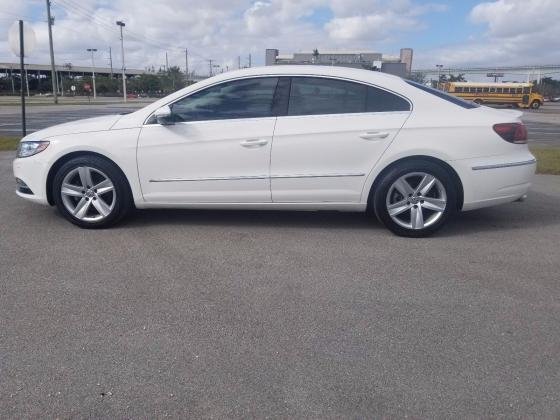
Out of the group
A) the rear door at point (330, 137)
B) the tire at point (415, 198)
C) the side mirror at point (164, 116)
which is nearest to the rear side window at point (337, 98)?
the rear door at point (330, 137)

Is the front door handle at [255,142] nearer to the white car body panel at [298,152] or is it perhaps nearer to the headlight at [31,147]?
the white car body panel at [298,152]

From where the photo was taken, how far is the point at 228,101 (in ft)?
16.0

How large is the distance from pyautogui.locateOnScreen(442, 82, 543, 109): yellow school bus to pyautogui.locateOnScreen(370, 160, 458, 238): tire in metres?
50.1

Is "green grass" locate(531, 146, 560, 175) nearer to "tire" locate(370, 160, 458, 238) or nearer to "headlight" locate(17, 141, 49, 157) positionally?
"tire" locate(370, 160, 458, 238)

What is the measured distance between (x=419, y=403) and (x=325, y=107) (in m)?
3.08

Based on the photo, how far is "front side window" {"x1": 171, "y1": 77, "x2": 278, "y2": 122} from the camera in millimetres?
4852

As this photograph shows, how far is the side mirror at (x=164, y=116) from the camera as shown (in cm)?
472

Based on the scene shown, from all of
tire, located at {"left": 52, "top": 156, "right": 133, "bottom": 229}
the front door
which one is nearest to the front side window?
the front door

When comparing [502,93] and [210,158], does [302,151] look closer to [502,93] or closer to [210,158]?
[210,158]

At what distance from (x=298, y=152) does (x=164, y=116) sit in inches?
51.4

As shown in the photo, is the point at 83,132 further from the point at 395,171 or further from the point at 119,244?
the point at 395,171

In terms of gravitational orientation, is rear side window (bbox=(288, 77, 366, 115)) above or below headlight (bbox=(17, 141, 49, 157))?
above

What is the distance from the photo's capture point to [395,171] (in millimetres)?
4723

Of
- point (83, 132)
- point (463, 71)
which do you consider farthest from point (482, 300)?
point (463, 71)
